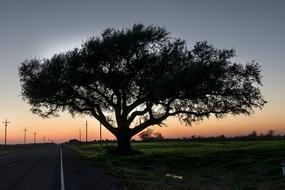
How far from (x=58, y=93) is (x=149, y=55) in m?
10.5

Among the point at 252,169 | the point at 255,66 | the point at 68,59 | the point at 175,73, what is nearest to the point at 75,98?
the point at 68,59

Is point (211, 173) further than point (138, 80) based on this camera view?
No

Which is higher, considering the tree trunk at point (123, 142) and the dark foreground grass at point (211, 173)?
the tree trunk at point (123, 142)

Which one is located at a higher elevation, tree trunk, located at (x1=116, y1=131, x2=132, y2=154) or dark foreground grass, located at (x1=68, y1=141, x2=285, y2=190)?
tree trunk, located at (x1=116, y1=131, x2=132, y2=154)

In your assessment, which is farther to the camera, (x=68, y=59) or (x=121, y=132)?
(x=121, y=132)

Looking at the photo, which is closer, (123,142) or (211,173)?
(211,173)

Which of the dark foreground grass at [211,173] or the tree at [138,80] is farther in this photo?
the tree at [138,80]

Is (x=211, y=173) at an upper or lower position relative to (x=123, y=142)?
lower

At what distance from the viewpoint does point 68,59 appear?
161 ft

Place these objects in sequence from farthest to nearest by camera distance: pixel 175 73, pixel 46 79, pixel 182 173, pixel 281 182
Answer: pixel 46 79 → pixel 175 73 → pixel 182 173 → pixel 281 182

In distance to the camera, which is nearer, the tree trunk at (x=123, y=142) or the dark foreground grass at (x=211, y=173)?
the dark foreground grass at (x=211, y=173)

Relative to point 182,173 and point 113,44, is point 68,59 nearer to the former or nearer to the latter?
point 113,44

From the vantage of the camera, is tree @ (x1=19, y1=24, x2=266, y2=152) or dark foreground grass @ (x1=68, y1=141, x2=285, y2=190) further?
tree @ (x1=19, y1=24, x2=266, y2=152)

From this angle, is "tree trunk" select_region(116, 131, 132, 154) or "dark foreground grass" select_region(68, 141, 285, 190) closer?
"dark foreground grass" select_region(68, 141, 285, 190)
